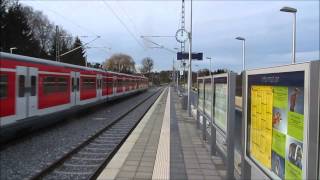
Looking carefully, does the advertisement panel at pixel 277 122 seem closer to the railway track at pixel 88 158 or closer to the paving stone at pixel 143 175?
the paving stone at pixel 143 175

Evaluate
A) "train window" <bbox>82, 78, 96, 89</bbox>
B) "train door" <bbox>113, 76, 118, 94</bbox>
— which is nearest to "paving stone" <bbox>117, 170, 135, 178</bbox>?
"train window" <bbox>82, 78, 96, 89</bbox>

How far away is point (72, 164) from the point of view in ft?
33.8

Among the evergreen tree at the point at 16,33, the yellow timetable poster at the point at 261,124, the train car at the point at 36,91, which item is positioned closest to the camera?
the yellow timetable poster at the point at 261,124

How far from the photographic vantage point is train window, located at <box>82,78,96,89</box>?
23.5m

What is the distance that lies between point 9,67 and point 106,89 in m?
19.4

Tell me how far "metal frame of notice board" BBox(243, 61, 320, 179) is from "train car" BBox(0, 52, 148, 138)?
8.38 metres

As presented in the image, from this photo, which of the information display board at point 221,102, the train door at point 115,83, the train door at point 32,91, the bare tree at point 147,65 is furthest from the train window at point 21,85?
the bare tree at point 147,65

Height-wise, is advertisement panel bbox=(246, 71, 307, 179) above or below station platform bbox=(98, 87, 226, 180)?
above

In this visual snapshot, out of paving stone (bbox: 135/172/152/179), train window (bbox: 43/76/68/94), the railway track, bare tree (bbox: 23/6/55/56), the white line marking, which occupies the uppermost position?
bare tree (bbox: 23/6/55/56)

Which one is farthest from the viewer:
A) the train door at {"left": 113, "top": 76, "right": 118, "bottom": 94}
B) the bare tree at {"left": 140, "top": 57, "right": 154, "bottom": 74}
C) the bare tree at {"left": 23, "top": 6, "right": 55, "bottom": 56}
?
the bare tree at {"left": 140, "top": 57, "right": 154, "bottom": 74}

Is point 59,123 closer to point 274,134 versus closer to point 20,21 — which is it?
point 274,134

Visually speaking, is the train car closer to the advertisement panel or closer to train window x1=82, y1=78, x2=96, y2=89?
train window x1=82, y1=78, x2=96, y2=89

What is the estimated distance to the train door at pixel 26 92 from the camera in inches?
526

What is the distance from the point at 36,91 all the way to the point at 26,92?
1040mm
